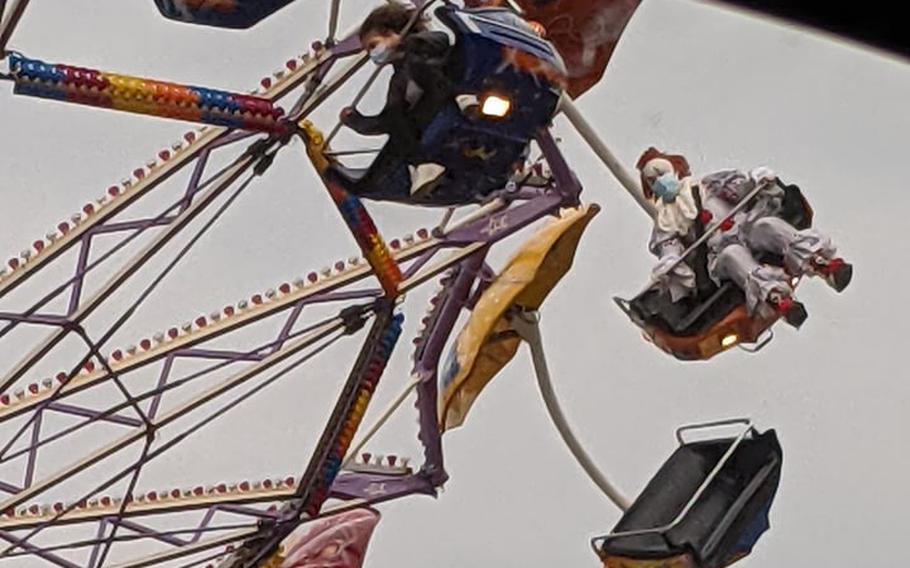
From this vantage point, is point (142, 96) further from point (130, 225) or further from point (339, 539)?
point (339, 539)

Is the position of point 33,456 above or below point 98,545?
above

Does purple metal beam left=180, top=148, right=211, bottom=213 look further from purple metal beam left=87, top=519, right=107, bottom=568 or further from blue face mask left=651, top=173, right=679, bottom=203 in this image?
blue face mask left=651, top=173, right=679, bottom=203

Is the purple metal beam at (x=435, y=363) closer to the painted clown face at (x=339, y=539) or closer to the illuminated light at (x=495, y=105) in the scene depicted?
the painted clown face at (x=339, y=539)

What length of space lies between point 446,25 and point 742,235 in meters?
1.99

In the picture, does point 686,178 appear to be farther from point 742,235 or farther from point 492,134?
point 492,134

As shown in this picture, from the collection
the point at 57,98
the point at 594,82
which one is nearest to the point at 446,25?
the point at 57,98

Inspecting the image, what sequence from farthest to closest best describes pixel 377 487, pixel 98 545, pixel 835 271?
pixel 377 487 < pixel 835 271 < pixel 98 545

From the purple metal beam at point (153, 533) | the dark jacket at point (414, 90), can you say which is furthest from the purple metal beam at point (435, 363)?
the dark jacket at point (414, 90)

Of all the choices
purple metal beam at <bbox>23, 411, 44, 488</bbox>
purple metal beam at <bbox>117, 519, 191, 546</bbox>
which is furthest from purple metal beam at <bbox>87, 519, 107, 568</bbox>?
purple metal beam at <bbox>23, 411, 44, 488</bbox>

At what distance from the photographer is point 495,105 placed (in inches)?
161

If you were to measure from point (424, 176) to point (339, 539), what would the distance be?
1.87 m

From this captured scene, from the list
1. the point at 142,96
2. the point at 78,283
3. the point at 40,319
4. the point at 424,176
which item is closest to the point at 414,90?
the point at 424,176

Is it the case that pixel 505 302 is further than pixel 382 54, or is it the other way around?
pixel 505 302

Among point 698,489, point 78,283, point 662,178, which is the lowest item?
point 698,489
